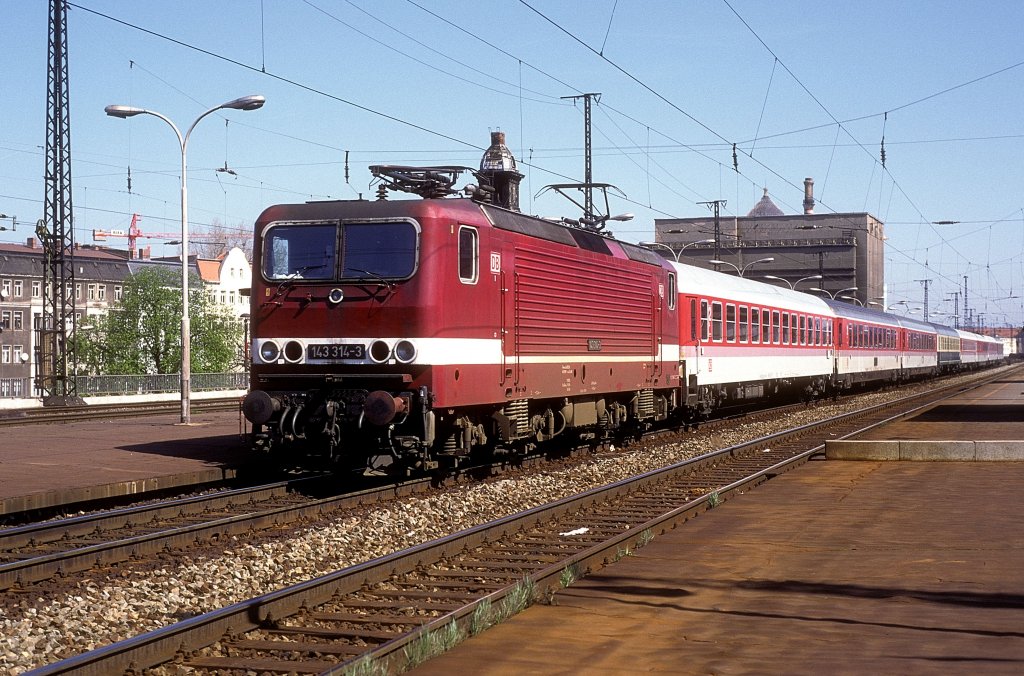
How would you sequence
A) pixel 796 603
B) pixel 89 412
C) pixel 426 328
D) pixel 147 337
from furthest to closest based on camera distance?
pixel 147 337, pixel 89 412, pixel 426 328, pixel 796 603

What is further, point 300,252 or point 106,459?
point 106,459

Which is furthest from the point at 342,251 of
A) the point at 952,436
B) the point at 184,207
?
the point at 952,436

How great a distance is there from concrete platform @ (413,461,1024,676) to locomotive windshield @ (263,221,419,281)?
5.12 meters

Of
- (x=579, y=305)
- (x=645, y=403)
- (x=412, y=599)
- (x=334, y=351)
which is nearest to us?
(x=412, y=599)

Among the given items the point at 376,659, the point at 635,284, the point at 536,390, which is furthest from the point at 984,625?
the point at 635,284

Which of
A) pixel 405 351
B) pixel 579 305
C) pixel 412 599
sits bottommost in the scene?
pixel 412 599

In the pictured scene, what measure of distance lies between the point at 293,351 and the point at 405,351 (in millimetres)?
1640

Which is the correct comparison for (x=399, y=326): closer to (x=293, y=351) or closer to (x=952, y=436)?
(x=293, y=351)

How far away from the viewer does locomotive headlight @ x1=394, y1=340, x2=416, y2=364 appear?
48.9ft

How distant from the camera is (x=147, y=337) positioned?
66250mm

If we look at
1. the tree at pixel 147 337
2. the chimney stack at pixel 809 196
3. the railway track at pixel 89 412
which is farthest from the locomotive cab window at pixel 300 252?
the chimney stack at pixel 809 196

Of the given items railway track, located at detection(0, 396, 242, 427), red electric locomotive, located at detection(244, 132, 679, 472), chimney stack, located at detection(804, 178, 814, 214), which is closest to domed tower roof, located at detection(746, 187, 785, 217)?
chimney stack, located at detection(804, 178, 814, 214)

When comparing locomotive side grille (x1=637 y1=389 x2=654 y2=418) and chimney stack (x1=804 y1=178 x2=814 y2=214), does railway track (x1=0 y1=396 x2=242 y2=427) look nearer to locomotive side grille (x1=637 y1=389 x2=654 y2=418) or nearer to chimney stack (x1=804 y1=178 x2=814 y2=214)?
locomotive side grille (x1=637 y1=389 x2=654 y2=418)

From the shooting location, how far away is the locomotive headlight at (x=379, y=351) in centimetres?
1503
